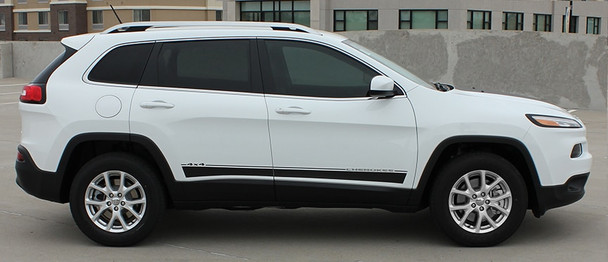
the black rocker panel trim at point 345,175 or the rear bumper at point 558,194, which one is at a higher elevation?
the black rocker panel trim at point 345,175

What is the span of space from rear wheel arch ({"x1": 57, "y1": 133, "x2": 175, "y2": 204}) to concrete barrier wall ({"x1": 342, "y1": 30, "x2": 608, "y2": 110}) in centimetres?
1171

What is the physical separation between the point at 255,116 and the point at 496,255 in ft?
6.73

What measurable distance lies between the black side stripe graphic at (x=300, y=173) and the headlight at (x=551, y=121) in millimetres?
1062

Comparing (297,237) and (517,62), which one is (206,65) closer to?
(297,237)

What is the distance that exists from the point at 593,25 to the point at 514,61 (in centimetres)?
5351

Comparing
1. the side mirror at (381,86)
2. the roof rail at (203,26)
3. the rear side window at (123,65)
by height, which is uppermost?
the roof rail at (203,26)

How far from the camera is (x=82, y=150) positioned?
615 centimetres

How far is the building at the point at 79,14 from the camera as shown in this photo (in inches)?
3034

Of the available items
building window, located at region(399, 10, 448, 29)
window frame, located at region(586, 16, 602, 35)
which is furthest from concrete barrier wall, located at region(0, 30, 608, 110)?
window frame, located at region(586, 16, 602, 35)

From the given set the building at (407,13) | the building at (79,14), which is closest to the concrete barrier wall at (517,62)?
the building at (407,13)

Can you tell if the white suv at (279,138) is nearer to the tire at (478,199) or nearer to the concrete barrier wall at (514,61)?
the tire at (478,199)

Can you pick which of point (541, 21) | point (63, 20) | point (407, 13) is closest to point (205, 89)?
point (407, 13)

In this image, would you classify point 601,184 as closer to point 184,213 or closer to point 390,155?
point 390,155

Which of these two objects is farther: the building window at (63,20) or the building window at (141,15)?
the building window at (63,20)
